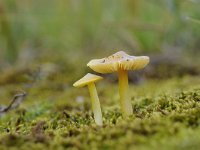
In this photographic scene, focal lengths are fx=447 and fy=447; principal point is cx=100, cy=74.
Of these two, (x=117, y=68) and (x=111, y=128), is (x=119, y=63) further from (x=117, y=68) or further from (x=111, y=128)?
(x=111, y=128)

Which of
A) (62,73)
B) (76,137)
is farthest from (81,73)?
A: (76,137)

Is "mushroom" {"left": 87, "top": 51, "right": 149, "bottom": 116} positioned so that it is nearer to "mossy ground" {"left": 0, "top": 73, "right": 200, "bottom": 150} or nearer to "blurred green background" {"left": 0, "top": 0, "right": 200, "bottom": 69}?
"mossy ground" {"left": 0, "top": 73, "right": 200, "bottom": 150}

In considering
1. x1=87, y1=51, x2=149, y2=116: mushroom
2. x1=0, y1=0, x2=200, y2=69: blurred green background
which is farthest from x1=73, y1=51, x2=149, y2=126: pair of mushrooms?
x1=0, y1=0, x2=200, y2=69: blurred green background

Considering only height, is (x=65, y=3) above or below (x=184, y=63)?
above

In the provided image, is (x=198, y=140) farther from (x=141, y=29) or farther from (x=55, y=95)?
(x=141, y=29)

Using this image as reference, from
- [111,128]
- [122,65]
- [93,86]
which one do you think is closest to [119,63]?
[122,65]
